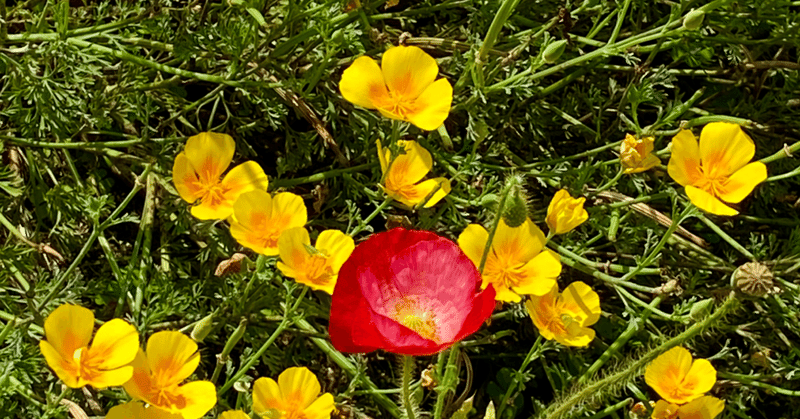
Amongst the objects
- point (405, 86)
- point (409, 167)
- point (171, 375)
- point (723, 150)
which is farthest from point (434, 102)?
point (171, 375)

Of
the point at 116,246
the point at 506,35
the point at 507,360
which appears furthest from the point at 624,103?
the point at 116,246

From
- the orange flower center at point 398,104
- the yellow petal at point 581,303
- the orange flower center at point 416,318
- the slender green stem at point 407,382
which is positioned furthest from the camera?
the yellow petal at point 581,303

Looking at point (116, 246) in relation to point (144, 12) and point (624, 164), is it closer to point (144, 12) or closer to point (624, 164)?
point (144, 12)


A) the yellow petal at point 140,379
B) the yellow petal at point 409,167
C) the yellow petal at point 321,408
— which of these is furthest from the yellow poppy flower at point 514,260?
the yellow petal at point 140,379

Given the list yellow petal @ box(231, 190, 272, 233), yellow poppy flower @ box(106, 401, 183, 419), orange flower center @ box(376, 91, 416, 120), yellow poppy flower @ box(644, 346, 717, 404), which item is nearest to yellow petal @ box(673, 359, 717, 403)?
yellow poppy flower @ box(644, 346, 717, 404)

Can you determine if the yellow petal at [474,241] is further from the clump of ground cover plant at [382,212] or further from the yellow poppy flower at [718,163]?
the yellow poppy flower at [718,163]
